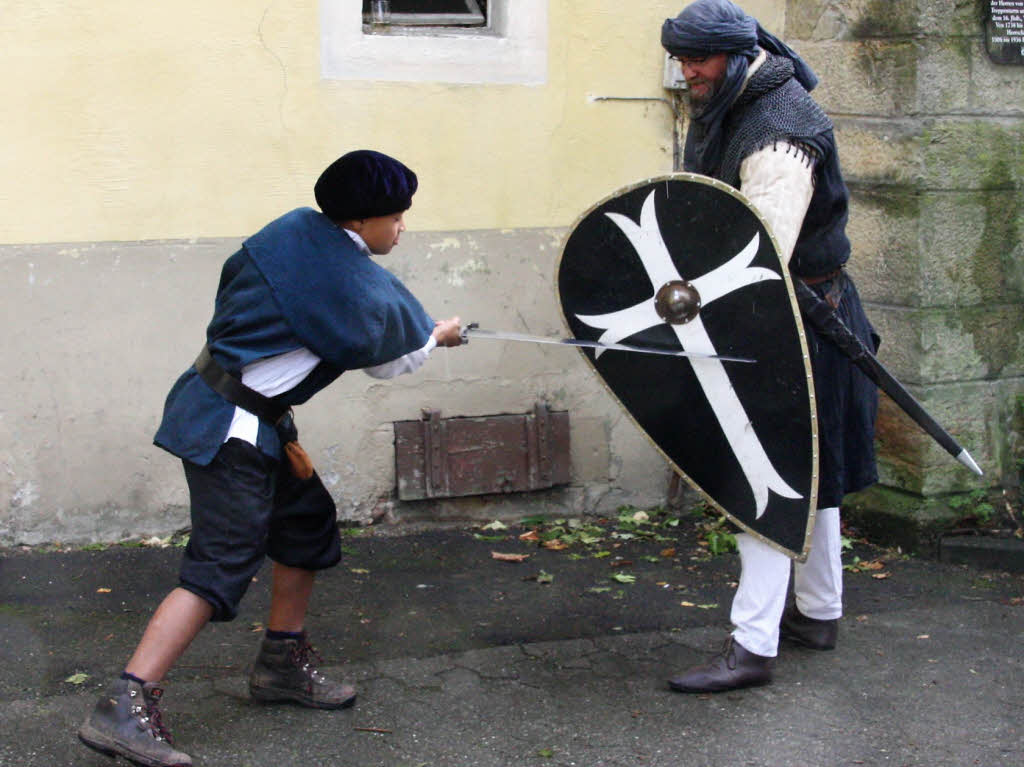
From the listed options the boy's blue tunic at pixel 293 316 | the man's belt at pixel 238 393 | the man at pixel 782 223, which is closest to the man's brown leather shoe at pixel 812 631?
the man at pixel 782 223

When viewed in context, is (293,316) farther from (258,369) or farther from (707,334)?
(707,334)

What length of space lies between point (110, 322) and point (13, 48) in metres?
0.94

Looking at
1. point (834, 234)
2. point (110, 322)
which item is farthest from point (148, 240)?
point (834, 234)

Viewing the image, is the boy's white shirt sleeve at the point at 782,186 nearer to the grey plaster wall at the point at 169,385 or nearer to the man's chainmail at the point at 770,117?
the man's chainmail at the point at 770,117

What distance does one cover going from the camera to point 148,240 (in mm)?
4645

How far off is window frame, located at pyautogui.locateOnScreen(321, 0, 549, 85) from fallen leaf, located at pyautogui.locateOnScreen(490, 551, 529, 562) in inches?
67.1

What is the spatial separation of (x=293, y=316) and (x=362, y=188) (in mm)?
344

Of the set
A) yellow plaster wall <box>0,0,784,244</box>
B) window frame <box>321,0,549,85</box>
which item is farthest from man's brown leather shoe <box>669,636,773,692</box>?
window frame <box>321,0,549,85</box>

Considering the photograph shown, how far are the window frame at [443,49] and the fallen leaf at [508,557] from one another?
171 centimetres

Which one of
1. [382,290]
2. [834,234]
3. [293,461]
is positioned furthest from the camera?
[834,234]

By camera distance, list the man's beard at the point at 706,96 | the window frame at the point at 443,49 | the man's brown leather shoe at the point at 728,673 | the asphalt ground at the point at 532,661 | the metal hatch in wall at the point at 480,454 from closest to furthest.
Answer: the asphalt ground at the point at 532,661, the man's beard at the point at 706,96, the man's brown leather shoe at the point at 728,673, the window frame at the point at 443,49, the metal hatch in wall at the point at 480,454

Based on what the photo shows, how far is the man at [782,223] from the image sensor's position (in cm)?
343

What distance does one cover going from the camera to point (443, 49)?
→ 4.86 metres

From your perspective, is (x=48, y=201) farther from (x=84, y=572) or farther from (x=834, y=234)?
(x=834, y=234)
